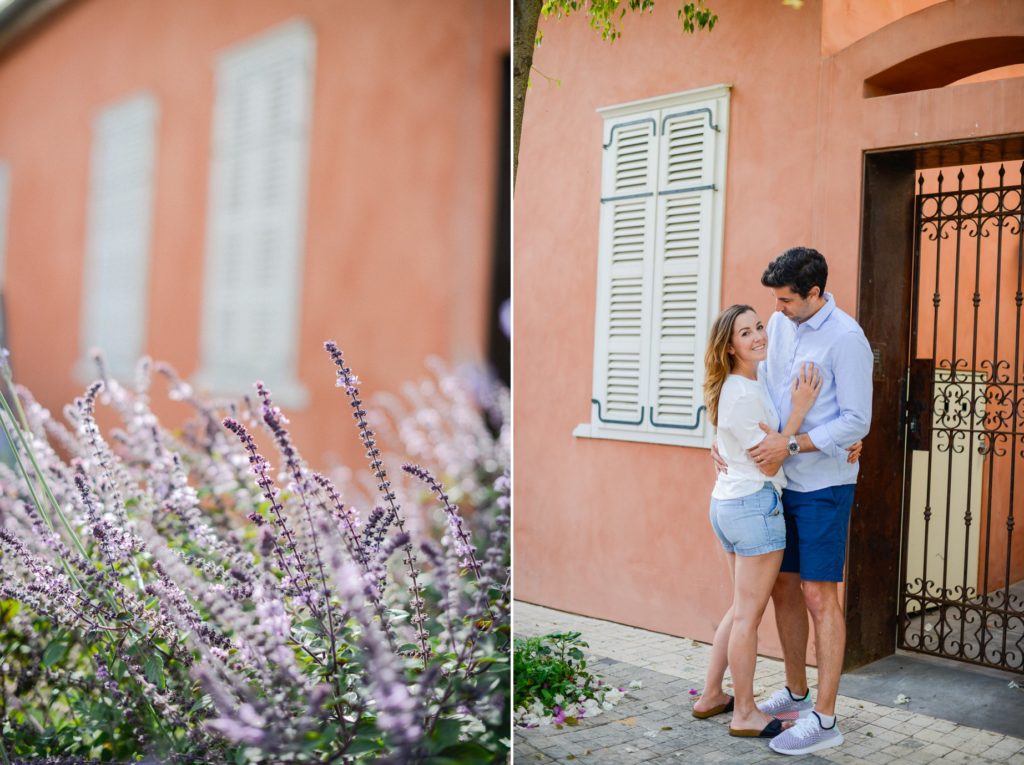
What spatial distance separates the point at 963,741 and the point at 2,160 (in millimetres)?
3593

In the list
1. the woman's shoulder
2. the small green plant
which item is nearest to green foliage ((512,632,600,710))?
the small green plant

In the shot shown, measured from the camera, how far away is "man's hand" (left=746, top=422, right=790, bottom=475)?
3.23 meters

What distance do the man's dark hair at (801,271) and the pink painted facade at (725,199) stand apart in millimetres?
A: 838

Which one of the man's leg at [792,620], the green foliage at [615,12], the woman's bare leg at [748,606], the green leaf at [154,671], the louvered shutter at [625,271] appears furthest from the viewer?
the louvered shutter at [625,271]

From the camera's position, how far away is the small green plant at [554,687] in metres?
3.69

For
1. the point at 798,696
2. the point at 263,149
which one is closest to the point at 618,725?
the point at 798,696

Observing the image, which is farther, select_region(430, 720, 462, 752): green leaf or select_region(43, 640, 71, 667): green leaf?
select_region(43, 640, 71, 667): green leaf

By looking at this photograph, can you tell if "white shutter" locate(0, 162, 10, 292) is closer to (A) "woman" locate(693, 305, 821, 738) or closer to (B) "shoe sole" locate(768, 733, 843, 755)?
(A) "woman" locate(693, 305, 821, 738)

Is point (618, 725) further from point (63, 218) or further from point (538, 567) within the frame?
point (63, 218)

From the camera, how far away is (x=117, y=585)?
7.07 feet

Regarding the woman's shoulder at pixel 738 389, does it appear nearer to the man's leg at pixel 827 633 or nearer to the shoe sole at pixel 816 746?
the man's leg at pixel 827 633

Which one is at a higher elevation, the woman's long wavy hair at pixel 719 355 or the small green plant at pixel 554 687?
the woman's long wavy hair at pixel 719 355

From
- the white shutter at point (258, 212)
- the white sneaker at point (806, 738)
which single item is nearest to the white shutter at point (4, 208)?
the white shutter at point (258, 212)

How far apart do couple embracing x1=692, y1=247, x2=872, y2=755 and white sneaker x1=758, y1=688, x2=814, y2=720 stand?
12cm
